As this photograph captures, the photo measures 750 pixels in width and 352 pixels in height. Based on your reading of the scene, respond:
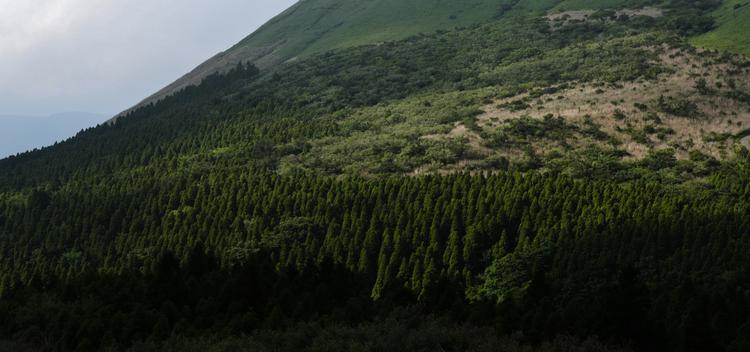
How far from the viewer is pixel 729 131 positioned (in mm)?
106188

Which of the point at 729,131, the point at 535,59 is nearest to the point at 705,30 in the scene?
the point at 535,59

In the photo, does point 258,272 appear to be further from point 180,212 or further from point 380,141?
point 380,141

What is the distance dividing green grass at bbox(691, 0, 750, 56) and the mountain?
1536 mm

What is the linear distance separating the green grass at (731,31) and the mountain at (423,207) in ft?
5.04

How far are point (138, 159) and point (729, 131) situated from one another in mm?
97478

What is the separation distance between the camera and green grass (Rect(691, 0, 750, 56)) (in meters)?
146

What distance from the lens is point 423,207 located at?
8612 centimetres

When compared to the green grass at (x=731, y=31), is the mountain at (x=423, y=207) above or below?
above

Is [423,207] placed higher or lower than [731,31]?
higher

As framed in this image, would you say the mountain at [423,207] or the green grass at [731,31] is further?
the green grass at [731,31]

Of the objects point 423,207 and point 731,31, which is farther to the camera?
point 731,31

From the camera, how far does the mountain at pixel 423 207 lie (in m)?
41.8

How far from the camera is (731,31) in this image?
509 ft

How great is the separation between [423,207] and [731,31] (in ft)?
329
